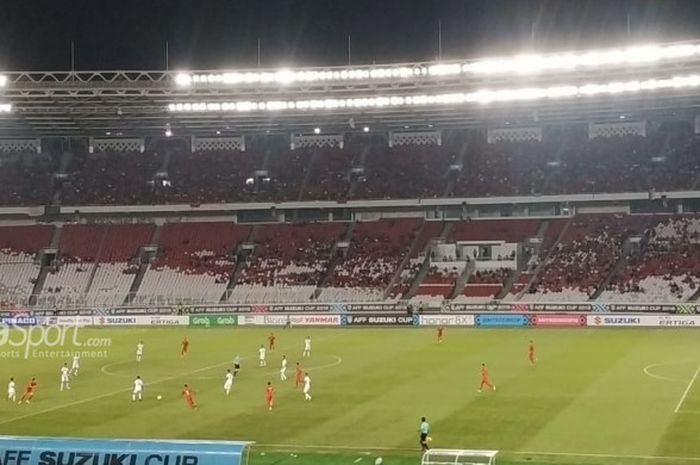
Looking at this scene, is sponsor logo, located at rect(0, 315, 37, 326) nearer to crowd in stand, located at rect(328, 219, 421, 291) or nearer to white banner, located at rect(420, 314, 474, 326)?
crowd in stand, located at rect(328, 219, 421, 291)

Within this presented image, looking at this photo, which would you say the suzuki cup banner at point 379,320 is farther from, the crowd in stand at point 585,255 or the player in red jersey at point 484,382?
the player in red jersey at point 484,382

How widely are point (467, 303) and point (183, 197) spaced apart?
98.8 feet

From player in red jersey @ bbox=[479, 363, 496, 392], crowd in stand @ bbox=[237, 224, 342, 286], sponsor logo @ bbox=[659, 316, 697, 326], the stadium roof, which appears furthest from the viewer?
crowd in stand @ bbox=[237, 224, 342, 286]

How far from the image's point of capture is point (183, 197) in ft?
267

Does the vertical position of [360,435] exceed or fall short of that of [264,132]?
it falls short

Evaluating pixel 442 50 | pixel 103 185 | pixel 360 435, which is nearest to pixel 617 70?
pixel 442 50

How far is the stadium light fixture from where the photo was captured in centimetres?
5644

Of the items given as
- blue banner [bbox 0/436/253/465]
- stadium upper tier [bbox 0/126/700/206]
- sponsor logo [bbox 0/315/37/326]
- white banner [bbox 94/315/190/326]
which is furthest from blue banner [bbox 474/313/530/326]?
blue banner [bbox 0/436/253/465]

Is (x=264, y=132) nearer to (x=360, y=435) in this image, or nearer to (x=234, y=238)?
(x=234, y=238)

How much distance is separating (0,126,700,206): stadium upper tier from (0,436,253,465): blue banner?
2374 inches

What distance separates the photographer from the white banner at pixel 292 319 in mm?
66125

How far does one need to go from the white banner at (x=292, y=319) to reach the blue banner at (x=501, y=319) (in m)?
10.6

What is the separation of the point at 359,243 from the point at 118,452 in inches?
2335

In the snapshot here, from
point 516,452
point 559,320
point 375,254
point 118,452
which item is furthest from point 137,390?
point 375,254
